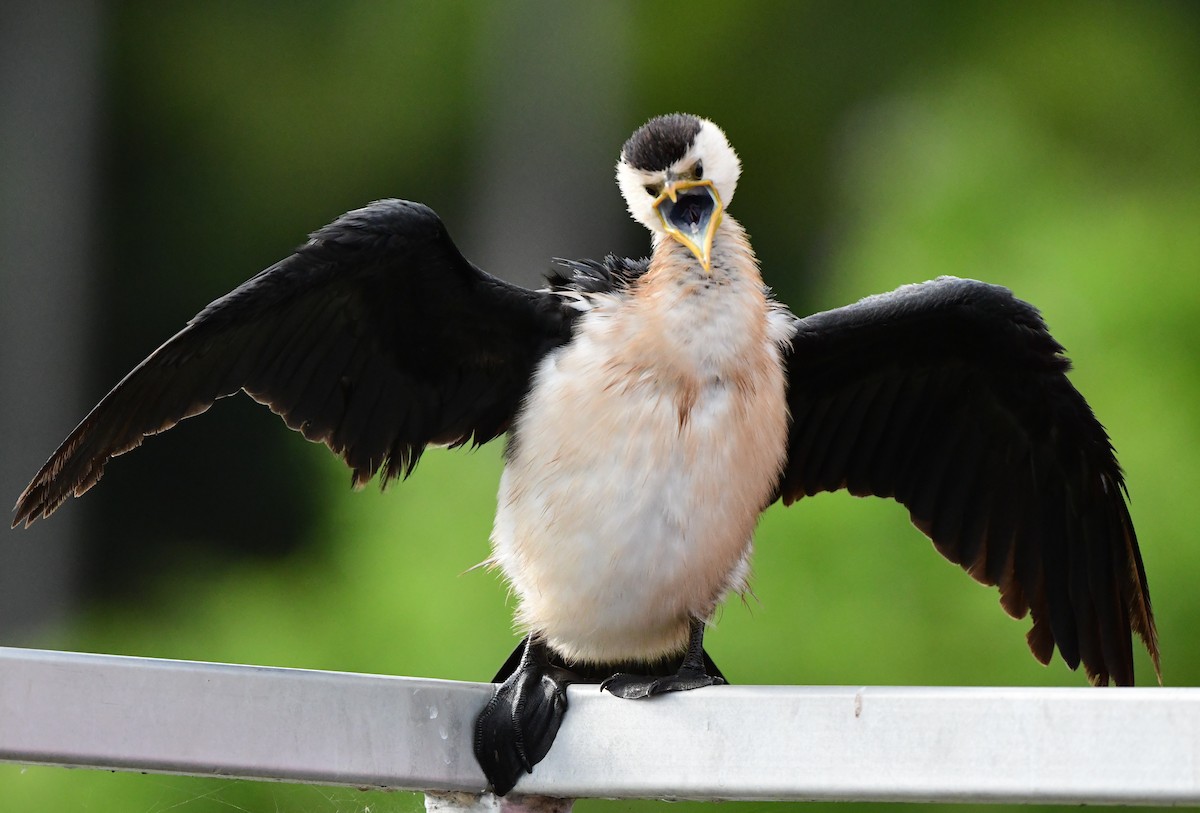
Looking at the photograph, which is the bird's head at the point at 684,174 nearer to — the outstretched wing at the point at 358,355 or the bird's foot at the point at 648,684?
the outstretched wing at the point at 358,355

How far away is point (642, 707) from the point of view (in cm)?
104

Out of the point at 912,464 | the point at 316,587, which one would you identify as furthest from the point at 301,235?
the point at 912,464

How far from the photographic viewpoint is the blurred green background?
2479mm

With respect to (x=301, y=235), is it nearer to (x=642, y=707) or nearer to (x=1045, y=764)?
(x=642, y=707)

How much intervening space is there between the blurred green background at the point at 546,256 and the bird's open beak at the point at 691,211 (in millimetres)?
1149

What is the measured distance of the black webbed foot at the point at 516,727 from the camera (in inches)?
42.8

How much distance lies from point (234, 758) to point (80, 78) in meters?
3.28

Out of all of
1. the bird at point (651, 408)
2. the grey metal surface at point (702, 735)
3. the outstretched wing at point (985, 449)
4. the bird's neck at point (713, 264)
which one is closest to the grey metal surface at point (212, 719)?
the grey metal surface at point (702, 735)

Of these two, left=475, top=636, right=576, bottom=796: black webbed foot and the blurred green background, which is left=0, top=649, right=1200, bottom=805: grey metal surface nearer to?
left=475, top=636, right=576, bottom=796: black webbed foot

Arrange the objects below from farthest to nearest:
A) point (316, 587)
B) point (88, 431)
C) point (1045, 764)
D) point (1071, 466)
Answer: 1. point (316, 587)
2. point (1071, 466)
3. point (88, 431)
4. point (1045, 764)

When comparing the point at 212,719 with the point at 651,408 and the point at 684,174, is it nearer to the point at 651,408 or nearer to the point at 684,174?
the point at 651,408

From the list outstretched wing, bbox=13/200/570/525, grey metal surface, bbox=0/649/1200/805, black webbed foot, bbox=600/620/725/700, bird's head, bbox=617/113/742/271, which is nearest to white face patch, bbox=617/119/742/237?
bird's head, bbox=617/113/742/271

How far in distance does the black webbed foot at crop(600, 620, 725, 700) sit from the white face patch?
0.39m

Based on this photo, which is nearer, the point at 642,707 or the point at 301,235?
the point at 642,707
